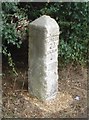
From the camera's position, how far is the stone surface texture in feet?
13.1

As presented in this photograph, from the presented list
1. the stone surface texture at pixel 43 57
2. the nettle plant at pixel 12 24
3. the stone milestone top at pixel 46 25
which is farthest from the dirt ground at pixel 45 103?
the stone milestone top at pixel 46 25

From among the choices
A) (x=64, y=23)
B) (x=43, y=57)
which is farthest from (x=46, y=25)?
(x=64, y=23)

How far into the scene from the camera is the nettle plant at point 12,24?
4082mm

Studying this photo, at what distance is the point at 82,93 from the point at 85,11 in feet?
3.42

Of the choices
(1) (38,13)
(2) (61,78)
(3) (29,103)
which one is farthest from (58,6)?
(3) (29,103)

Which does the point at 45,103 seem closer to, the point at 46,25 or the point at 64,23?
the point at 46,25

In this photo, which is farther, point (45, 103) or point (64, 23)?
point (64, 23)

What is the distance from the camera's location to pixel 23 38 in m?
4.58

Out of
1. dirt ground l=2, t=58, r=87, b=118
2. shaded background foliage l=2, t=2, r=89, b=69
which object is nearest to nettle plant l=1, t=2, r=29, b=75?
shaded background foliage l=2, t=2, r=89, b=69

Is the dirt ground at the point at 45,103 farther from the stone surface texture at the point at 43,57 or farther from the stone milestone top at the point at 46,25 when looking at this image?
the stone milestone top at the point at 46,25

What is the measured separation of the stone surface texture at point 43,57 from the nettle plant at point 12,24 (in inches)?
8.8

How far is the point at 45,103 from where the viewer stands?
14.0 ft

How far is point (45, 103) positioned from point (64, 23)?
45.8 inches

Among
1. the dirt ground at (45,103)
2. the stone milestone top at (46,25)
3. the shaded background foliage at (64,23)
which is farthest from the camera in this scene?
the shaded background foliage at (64,23)
